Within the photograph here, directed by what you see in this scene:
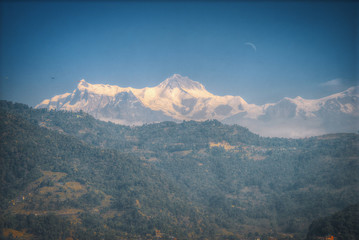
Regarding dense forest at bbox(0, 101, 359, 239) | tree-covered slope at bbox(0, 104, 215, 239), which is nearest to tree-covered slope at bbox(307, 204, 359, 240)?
dense forest at bbox(0, 101, 359, 239)

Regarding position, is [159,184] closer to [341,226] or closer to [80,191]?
[80,191]

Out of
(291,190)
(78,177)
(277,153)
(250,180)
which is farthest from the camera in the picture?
(277,153)

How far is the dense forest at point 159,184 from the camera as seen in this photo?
3002 inches

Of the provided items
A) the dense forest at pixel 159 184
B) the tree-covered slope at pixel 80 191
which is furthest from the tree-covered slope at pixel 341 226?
the tree-covered slope at pixel 80 191

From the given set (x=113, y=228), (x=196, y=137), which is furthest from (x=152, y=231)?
(x=196, y=137)

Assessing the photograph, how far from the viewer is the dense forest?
76.2 meters

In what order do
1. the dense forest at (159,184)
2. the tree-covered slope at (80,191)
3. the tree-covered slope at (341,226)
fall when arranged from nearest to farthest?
the tree-covered slope at (341,226) < the tree-covered slope at (80,191) < the dense forest at (159,184)

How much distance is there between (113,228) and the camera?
76.6 meters

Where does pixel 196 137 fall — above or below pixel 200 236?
above

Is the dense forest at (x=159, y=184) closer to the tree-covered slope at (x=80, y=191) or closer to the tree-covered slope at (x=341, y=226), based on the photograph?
the tree-covered slope at (x=80, y=191)

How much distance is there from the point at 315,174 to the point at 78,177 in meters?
103

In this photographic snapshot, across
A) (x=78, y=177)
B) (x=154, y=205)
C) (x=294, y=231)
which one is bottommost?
(x=294, y=231)

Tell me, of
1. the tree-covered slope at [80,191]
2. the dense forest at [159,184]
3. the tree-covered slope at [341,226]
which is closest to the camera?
the tree-covered slope at [341,226]

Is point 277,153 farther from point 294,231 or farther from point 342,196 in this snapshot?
point 294,231
